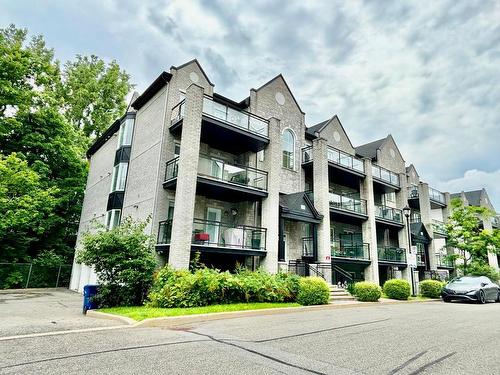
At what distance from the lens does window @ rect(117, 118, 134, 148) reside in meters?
19.8

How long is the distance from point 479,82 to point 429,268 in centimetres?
1757

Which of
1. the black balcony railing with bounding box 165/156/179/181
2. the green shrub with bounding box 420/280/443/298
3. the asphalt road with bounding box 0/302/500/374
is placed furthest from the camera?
the green shrub with bounding box 420/280/443/298

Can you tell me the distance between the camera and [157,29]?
1267 cm

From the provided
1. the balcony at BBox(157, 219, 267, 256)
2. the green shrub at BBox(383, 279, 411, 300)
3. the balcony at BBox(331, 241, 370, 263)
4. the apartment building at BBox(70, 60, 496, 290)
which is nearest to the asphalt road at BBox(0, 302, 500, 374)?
the balcony at BBox(157, 219, 267, 256)

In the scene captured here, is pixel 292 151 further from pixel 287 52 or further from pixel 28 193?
pixel 28 193

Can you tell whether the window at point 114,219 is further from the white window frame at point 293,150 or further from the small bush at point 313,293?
the small bush at point 313,293

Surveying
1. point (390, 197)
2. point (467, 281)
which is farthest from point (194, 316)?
point (390, 197)

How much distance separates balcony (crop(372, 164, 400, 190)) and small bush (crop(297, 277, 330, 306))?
42.4 feet

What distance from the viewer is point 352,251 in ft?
68.9

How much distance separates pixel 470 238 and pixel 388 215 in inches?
335

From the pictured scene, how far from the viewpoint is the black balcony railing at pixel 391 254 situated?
22.3 meters

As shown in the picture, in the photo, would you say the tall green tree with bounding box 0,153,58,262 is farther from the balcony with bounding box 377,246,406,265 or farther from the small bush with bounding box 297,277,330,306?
the balcony with bounding box 377,246,406,265

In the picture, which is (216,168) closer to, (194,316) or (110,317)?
(194,316)

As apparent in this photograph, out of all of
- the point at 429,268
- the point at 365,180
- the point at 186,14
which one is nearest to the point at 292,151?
the point at 365,180
